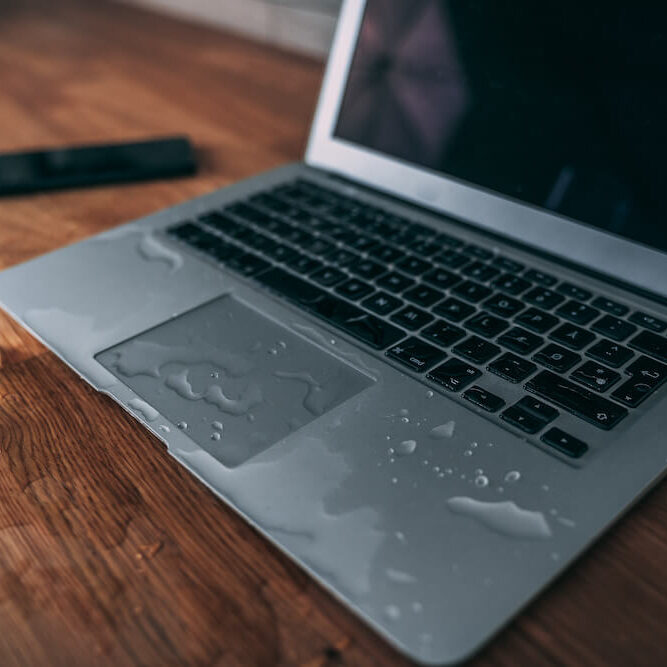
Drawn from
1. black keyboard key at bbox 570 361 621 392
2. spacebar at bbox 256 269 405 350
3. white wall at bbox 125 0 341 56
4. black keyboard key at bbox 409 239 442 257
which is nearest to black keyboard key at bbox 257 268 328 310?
spacebar at bbox 256 269 405 350

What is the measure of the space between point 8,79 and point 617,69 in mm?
946

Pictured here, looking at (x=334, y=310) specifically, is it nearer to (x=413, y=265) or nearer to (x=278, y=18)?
(x=413, y=265)

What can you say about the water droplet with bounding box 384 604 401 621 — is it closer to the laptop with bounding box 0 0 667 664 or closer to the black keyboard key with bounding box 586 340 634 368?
the laptop with bounding box 0 0 667 664

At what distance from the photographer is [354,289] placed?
556 mm

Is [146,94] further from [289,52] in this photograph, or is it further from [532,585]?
[532,585]

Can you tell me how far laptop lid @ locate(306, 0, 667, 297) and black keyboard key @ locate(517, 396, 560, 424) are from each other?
0.17 metres

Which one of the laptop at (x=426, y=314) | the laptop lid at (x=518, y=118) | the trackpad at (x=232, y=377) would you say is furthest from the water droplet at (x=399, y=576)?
the laptop lid at (x=518, y=118)

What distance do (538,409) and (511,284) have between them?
153 millimetres

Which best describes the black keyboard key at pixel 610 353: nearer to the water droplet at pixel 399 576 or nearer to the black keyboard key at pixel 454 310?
the black keyboard key at pixel 454 310

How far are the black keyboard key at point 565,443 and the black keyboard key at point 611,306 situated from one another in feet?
0.47

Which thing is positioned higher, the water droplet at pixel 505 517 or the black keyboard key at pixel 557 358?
the black keyboard key at pixel 557 358

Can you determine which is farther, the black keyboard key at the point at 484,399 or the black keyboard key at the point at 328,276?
the black keyboard key at the point at 328,276

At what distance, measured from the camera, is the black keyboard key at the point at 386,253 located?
0.59 meters

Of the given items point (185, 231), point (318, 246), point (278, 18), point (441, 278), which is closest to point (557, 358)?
point (441, 278)
